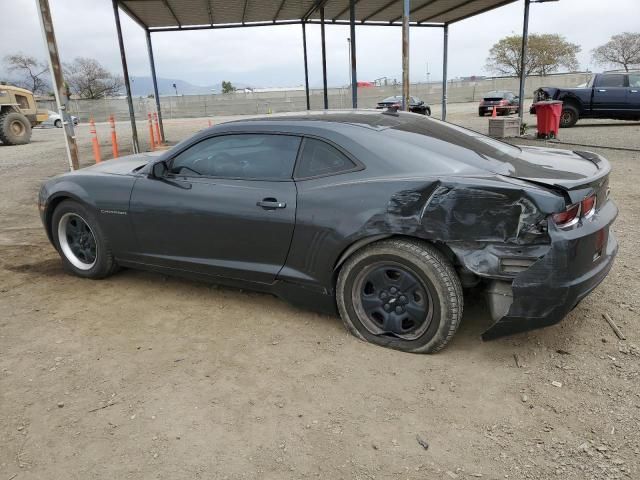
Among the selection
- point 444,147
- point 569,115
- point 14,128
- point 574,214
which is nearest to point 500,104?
point 569,115

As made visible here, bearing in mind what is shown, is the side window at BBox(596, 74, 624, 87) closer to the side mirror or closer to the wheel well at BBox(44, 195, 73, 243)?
the side mirror

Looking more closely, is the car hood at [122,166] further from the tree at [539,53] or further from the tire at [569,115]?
the tree at [539,53]

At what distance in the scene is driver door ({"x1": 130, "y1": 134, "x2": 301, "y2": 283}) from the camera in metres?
3.28

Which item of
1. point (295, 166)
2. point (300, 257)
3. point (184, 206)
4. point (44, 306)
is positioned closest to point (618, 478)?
point (300, 257)

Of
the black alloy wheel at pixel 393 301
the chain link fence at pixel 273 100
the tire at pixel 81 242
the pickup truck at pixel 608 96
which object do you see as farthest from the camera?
the chain link fence at pixel 273 100

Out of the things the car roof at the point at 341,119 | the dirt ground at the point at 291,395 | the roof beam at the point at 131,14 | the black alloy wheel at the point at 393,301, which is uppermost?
the roof beam at the point at 131,14

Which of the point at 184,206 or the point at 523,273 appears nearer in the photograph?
the point at 523,273

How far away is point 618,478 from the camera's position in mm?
2016

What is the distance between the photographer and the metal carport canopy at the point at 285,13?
12.4m

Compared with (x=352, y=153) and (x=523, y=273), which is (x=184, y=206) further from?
(x=523, y=273)

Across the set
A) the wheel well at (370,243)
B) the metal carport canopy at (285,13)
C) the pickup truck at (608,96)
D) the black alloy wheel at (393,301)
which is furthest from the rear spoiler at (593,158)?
the pickup truck at (608,96)

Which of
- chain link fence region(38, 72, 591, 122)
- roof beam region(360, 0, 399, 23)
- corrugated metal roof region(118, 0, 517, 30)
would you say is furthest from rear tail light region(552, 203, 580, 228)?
chain link fence region(38, 72, 591, 122)

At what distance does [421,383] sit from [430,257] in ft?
2.31

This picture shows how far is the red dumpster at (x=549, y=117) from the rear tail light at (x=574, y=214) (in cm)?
1093
